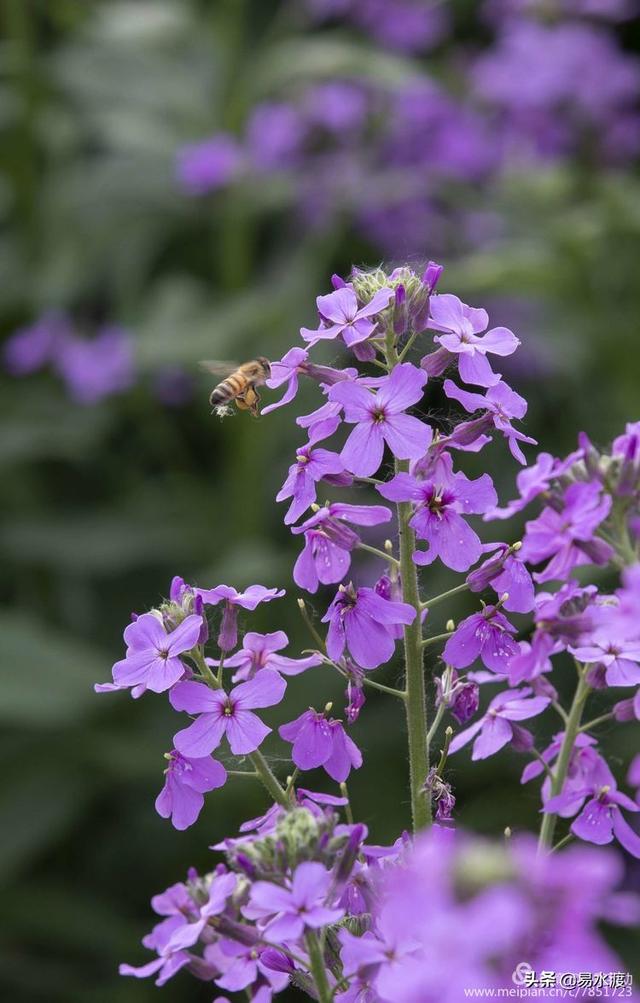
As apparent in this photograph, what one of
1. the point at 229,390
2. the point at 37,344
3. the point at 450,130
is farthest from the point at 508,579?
the point at 450,130

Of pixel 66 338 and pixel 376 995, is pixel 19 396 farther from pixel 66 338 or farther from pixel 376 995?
pixel 376 995

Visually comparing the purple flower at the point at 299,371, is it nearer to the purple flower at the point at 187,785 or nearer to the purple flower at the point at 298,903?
the purple flower at the point at 187,785

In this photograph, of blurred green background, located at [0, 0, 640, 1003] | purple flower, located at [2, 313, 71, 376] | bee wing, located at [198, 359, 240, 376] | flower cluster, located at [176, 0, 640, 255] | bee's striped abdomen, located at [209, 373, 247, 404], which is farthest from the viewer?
flower cluster, located at [176, 0, 640, 255]

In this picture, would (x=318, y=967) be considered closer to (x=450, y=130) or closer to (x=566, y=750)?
(x=566, y=750)

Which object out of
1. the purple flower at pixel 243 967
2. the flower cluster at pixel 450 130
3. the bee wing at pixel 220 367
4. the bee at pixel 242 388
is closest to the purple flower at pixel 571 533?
the purple flower at pixel 243 967

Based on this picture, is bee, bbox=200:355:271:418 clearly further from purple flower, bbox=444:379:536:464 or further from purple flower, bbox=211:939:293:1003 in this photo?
purple flower, bbox=211:939:293:1003

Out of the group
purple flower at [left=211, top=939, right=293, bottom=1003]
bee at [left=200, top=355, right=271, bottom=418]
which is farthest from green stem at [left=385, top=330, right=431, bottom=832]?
bee at [left=200, top=355, right=271, bottom=418]

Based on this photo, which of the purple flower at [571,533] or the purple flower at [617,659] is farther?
the purple flower at [617,659]
